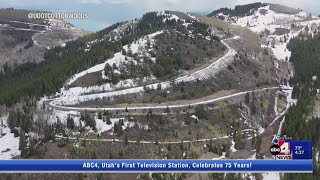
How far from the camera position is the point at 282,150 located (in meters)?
41.7

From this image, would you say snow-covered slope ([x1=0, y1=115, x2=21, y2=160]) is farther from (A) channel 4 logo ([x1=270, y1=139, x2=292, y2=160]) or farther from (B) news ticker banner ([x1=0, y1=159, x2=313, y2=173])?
(A) channel 4 logo ([x1=270, y1=139, x2=292, y2=160])

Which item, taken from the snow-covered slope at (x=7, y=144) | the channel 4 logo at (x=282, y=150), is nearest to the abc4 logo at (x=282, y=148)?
the channel 4 logo at (x=282, y=150)

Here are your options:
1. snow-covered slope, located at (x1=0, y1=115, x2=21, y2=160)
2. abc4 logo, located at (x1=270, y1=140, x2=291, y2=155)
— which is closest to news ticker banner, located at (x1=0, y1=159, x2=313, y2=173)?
abc4 logo, located at (x1=270, y1=140, x2=291, y2=155)

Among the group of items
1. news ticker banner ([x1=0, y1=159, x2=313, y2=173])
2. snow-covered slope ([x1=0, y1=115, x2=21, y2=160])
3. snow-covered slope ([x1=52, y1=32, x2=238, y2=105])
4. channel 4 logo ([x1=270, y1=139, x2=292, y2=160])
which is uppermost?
channel 4 logo ([x1=270, y1=139, x2=292, y2=160])

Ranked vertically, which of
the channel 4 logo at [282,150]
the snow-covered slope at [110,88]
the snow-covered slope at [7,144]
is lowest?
the snow-covered slope at [7,144]

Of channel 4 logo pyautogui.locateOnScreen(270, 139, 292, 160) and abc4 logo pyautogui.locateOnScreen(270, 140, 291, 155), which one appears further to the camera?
abc4 logo pyautogui.locateOnScreen(270, 140, 291, 155)

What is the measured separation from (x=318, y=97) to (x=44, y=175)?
11064cm

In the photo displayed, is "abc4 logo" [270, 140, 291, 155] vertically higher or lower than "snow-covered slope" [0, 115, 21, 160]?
higher

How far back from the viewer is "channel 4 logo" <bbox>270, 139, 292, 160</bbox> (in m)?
41.2

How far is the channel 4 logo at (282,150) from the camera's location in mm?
41156

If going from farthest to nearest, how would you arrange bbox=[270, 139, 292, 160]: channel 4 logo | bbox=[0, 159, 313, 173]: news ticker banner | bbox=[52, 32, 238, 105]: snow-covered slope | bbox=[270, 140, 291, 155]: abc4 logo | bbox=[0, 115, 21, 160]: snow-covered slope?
bbox=[52, 32, 238, 105]: snow-covered slope, bbox=[0, 115, 21, 160]: snow-covered slope, bbox=[270, 140, 291, 155]: abc4 logo, bbox=[270, 139, 292, 160]: channel 4 logo, bbox=[0, 159, 313, 173]: news ticker banner
